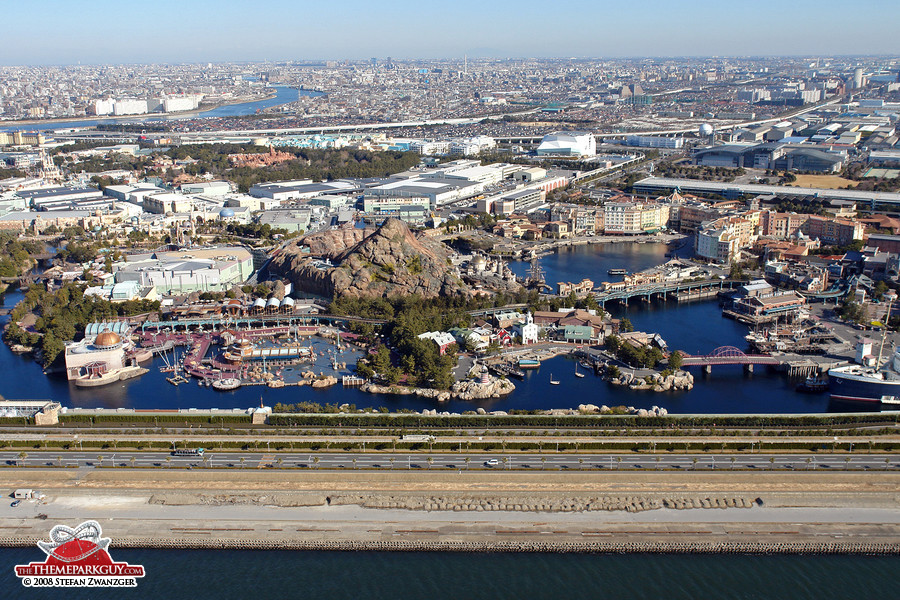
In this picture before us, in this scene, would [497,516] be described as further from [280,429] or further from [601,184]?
[601,184]

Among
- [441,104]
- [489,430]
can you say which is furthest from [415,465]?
[441,104]

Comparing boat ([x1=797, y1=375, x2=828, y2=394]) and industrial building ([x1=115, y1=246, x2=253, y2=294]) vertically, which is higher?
industrial building ([x1=115, y1=246, x2=253, y2=294])

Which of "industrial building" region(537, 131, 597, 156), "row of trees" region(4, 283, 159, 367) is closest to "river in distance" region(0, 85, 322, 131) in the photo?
"industrial building" region(537, 131, 597, 156)

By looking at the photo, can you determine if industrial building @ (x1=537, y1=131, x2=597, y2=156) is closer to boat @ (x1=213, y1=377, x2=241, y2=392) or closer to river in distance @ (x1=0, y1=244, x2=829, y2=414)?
river in distance @ (x1=0, y1=244, x2=829, y2=414)

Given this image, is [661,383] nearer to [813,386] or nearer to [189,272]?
[813,386]

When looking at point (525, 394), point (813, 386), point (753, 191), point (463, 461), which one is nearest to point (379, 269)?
point (525, 394)

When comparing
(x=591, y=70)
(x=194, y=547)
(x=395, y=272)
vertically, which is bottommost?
(x=194, y=547)
